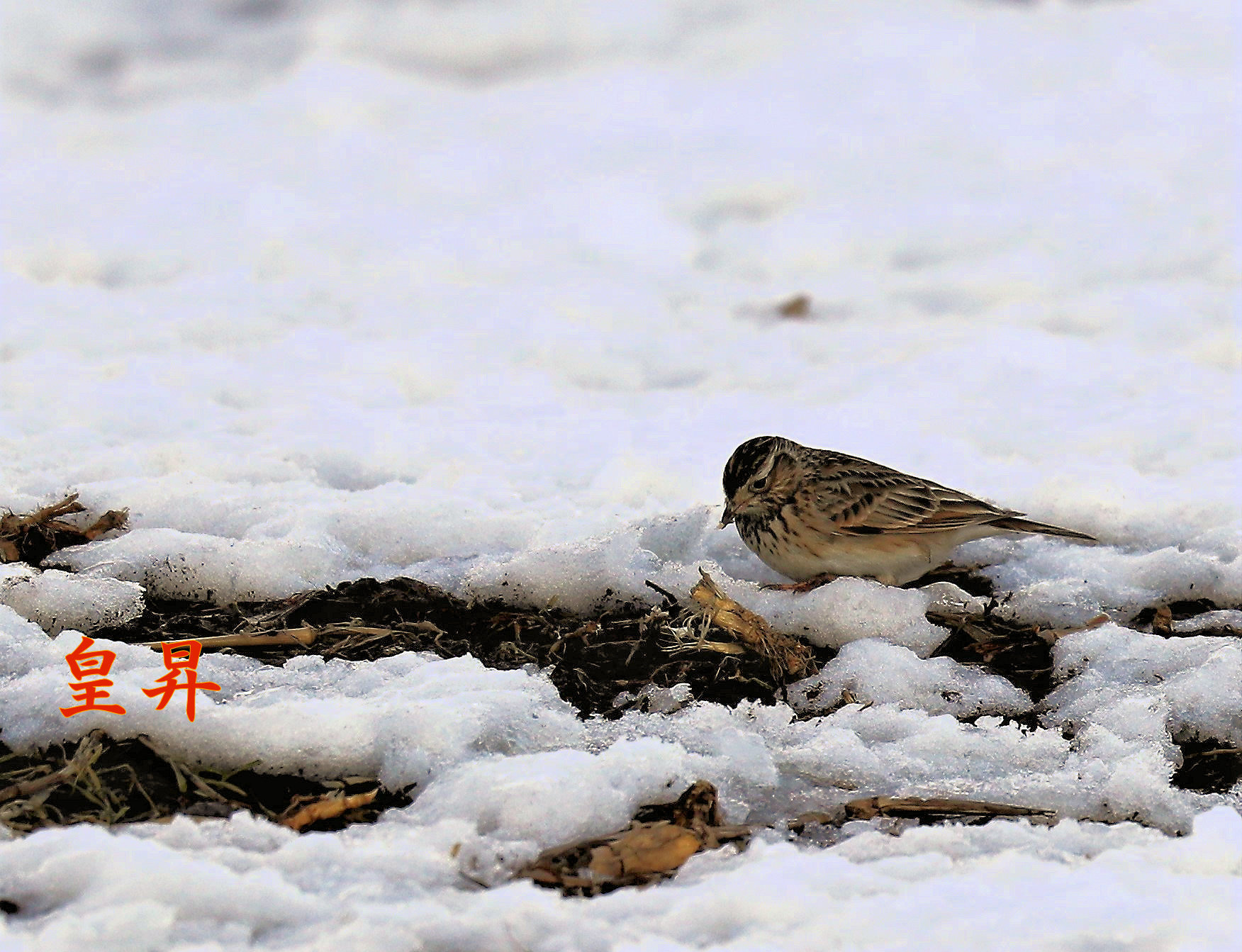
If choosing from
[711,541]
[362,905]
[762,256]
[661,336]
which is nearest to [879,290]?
[762,256]

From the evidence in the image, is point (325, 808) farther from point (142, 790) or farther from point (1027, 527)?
point (1027, 527)

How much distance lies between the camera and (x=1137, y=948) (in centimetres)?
246

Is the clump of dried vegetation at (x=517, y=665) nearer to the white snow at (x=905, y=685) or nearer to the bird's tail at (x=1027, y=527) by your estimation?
the white snow at (x=905, y=685)

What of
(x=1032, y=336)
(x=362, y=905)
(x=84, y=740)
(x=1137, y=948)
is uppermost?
(x=1032, y=336)

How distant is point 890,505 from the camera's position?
5.11 meters

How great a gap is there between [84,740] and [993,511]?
366cm

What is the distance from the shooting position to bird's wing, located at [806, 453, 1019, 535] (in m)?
5.03

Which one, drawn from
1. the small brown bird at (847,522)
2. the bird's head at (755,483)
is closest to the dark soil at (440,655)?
the small brown bird at (847,522)

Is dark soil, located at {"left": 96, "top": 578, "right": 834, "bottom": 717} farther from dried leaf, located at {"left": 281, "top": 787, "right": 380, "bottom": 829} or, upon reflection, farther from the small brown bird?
dried leaf, located at {"left": 281, "top": 787, "right": 380, "bottom": 829}

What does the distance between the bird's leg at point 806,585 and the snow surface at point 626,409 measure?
6.2 inches

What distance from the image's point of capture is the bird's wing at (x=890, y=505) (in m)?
5.03

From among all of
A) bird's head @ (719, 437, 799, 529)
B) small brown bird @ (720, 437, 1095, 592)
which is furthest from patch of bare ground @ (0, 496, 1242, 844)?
bird's head @ (719, 437, 799, 529)

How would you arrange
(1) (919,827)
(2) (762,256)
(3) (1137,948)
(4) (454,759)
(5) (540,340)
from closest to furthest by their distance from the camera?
1. (3) (1137,948)
2. (1) (919,827)
3. (4) (454,759)
4. (5) (540,340)
5. (2) (762,256)

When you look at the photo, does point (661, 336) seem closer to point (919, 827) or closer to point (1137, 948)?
point (919, 827)
